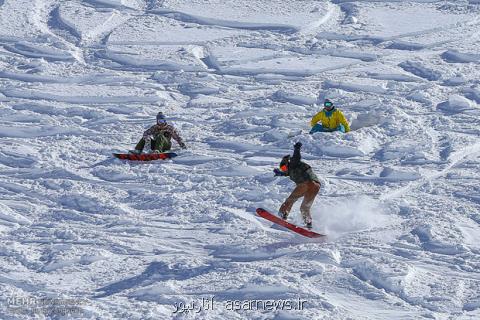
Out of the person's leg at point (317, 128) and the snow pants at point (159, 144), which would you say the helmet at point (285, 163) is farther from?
the person's leg at point (317, 128)

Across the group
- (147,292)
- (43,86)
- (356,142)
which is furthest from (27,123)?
(147,292)

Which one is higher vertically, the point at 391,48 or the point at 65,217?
the point at 391,48

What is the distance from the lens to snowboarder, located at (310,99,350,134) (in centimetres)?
1470

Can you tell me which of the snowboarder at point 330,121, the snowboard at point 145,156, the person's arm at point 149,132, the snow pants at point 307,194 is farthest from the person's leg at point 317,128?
the snow pants at point 307,194

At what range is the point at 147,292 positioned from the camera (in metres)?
10.0

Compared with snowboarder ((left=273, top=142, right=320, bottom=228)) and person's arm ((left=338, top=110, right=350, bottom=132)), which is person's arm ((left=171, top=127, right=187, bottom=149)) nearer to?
person's arm ((left=338, top=110, right=350, bottom=132))

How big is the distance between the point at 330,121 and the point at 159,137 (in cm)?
265

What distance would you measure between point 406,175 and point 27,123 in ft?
20.8

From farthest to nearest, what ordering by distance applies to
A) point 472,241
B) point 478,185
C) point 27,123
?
point 27,123
point 478,185
point 472,241

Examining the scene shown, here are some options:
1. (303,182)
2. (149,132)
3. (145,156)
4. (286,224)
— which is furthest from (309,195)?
(149,132)

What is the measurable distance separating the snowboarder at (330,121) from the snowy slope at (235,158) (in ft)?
0.72

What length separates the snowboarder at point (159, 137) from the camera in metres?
14.2

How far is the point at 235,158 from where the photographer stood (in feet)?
47.0

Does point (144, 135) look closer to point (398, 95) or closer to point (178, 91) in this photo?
point (178, 91)
